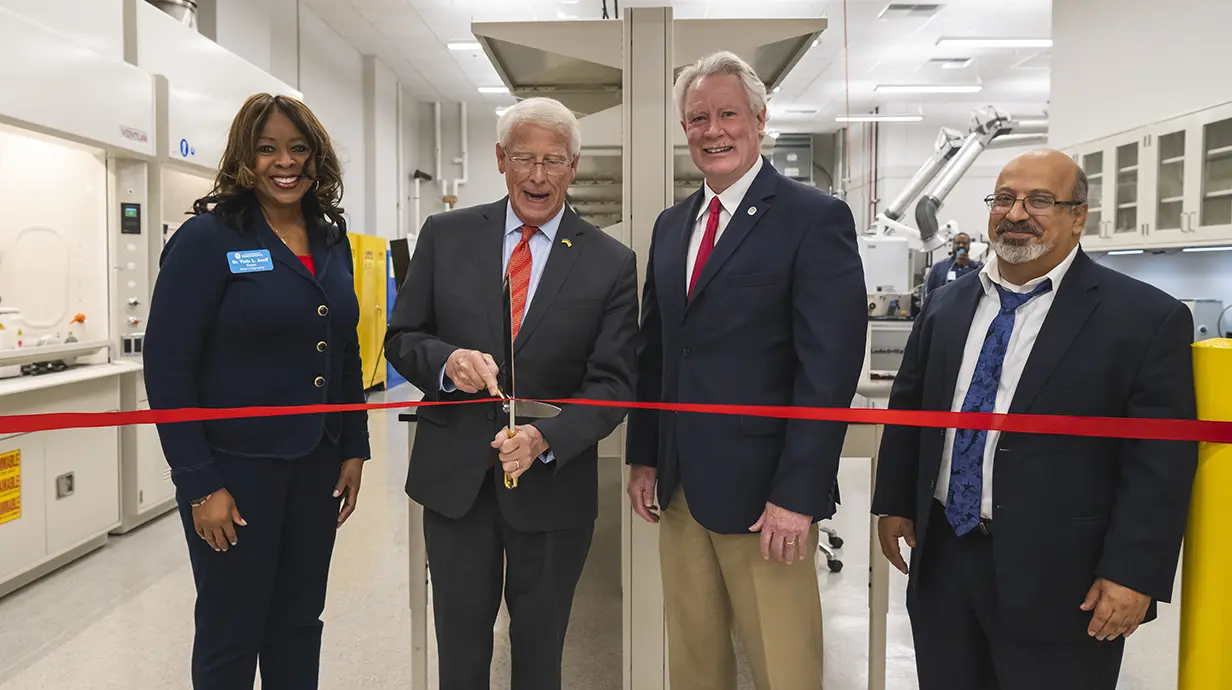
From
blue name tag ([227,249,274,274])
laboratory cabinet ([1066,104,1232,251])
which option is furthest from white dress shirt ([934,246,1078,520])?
laboratory cabinet ([1066,104,1232,251])

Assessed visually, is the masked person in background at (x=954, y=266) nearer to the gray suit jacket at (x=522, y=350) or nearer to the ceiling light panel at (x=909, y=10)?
the ceiling light panel at (x=909, y=10)

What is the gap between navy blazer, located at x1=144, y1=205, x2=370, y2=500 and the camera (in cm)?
149

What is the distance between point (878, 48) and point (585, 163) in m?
7.35

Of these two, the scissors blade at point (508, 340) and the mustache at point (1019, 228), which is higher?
the mustache at point (1019, 228)

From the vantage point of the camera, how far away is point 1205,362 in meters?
1.27

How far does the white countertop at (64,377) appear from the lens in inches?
124

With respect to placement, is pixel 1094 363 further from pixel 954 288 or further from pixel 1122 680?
pixel 1122 680

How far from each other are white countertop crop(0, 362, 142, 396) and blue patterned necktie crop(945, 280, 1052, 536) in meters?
3.48

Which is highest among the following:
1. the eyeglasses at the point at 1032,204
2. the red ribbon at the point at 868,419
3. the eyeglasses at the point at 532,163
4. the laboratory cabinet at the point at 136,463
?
the eyeglasses at the point at 532,163

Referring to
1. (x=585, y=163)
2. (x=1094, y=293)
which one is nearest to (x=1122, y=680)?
(x=1094, y=293)

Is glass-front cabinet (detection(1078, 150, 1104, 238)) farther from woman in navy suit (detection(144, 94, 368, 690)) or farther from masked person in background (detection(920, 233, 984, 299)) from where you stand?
woman in navy suit (detection(144, 94, 368, 690))

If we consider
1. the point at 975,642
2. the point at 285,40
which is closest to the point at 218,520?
the point at 975,642

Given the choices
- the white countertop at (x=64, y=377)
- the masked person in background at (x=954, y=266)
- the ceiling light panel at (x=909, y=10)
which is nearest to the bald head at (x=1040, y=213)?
the white countertop at (x=64, y=377)

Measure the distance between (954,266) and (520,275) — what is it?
692 cm
